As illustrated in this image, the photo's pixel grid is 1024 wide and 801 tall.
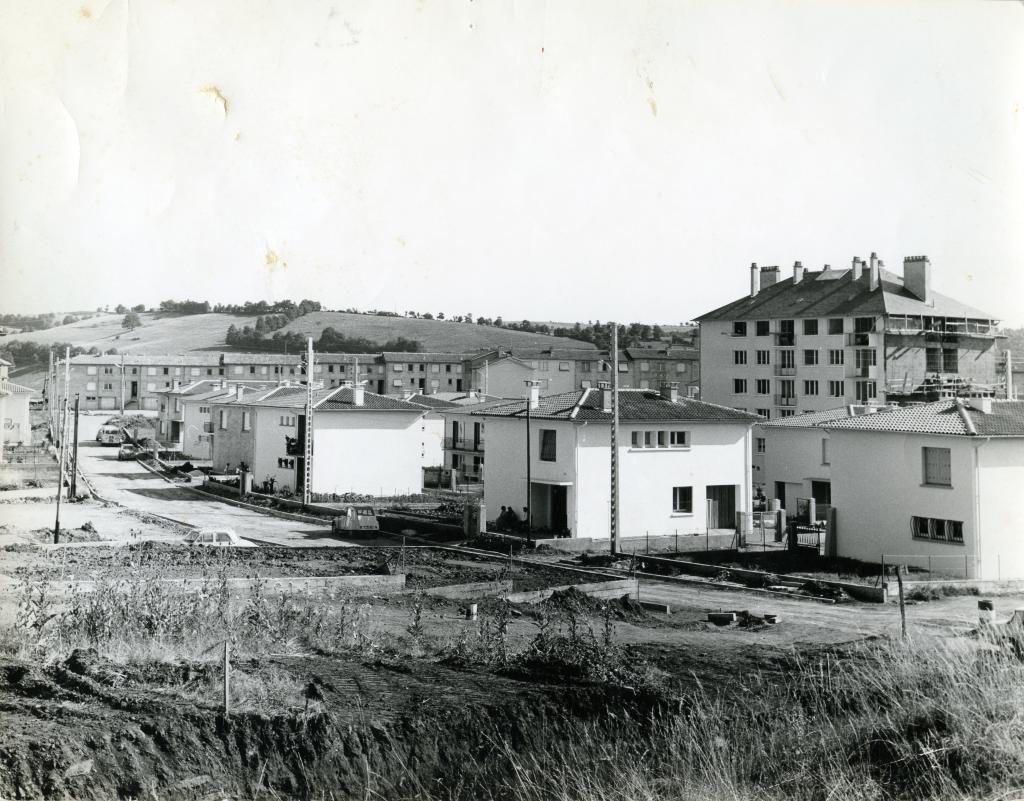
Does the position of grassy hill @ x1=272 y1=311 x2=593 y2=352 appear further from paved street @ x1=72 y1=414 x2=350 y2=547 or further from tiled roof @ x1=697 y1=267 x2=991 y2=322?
paved street @ x1=72 y1=414 x2=350 y2=547

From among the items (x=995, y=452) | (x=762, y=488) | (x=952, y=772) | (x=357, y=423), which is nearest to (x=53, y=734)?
(x=952, y=772)

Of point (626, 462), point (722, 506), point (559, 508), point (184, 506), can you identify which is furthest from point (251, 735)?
point (184, 506)

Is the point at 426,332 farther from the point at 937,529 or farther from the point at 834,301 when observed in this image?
the point at 937,529

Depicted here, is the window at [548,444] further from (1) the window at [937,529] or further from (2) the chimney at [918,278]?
(2) the chimney at [918,278]

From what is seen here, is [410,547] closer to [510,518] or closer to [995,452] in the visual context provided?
[510,518]

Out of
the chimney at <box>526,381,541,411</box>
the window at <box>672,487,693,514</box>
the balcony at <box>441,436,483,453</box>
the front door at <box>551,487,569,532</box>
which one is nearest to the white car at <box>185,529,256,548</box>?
the front door at <box>551,487,569,532</box>

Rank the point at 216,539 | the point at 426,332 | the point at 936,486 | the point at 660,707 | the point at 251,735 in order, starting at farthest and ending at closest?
the point at 426,332 → the point at 216,539 → the point at 936,486 → the point at 660,707 → the point at 251,735

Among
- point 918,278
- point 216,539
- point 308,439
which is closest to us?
point 216,539
